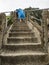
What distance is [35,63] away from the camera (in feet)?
16.7

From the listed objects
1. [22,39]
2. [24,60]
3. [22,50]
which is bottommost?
[24,60]

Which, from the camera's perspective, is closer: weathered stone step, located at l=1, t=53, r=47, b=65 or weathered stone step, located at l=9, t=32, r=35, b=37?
weathered stone step, located at l=1, t=53, r=47, b=65

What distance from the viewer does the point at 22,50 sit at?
552 centimetres

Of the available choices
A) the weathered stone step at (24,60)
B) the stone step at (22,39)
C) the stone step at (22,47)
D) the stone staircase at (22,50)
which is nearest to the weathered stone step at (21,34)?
the stone staircase at (22,50)

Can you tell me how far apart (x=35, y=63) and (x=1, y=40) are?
4.05 ft

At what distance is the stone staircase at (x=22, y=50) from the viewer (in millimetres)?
5070

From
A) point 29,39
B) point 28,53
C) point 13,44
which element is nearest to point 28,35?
point 29,39

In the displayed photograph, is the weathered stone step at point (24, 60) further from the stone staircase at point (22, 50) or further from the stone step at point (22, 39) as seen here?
the stone step at point (22, 39)

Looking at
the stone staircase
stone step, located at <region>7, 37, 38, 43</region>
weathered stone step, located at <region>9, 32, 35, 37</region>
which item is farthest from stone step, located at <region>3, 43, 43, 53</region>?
weathered stone step, located at <region>9, 32, 35, 37</region>

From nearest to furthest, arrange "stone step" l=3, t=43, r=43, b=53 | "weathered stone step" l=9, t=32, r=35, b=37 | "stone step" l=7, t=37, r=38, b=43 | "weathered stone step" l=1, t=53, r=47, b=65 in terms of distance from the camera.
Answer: "weathered stone step" l=1, t=53, r=47, b=65, "stone step" l=3, t=43, r=43, b=53, "stone step" l=7, t=37, r=38, b=43, "weathered stone step" l=9, t=32, r=35, b=37

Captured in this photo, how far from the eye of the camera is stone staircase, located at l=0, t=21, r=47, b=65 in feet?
16.6

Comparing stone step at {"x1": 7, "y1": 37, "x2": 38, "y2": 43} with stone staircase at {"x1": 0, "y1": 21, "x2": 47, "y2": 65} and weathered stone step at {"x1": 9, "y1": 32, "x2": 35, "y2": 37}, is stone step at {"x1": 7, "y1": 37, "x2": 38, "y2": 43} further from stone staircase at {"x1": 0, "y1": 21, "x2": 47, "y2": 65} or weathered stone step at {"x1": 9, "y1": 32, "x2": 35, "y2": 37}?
weathered stone step at {"x1": 9, "y1": 32, "x2": 35, "y2": 37}

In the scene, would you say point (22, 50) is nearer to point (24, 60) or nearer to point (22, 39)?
point (24, 60)

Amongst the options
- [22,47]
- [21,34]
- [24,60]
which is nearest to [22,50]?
[22,47]
